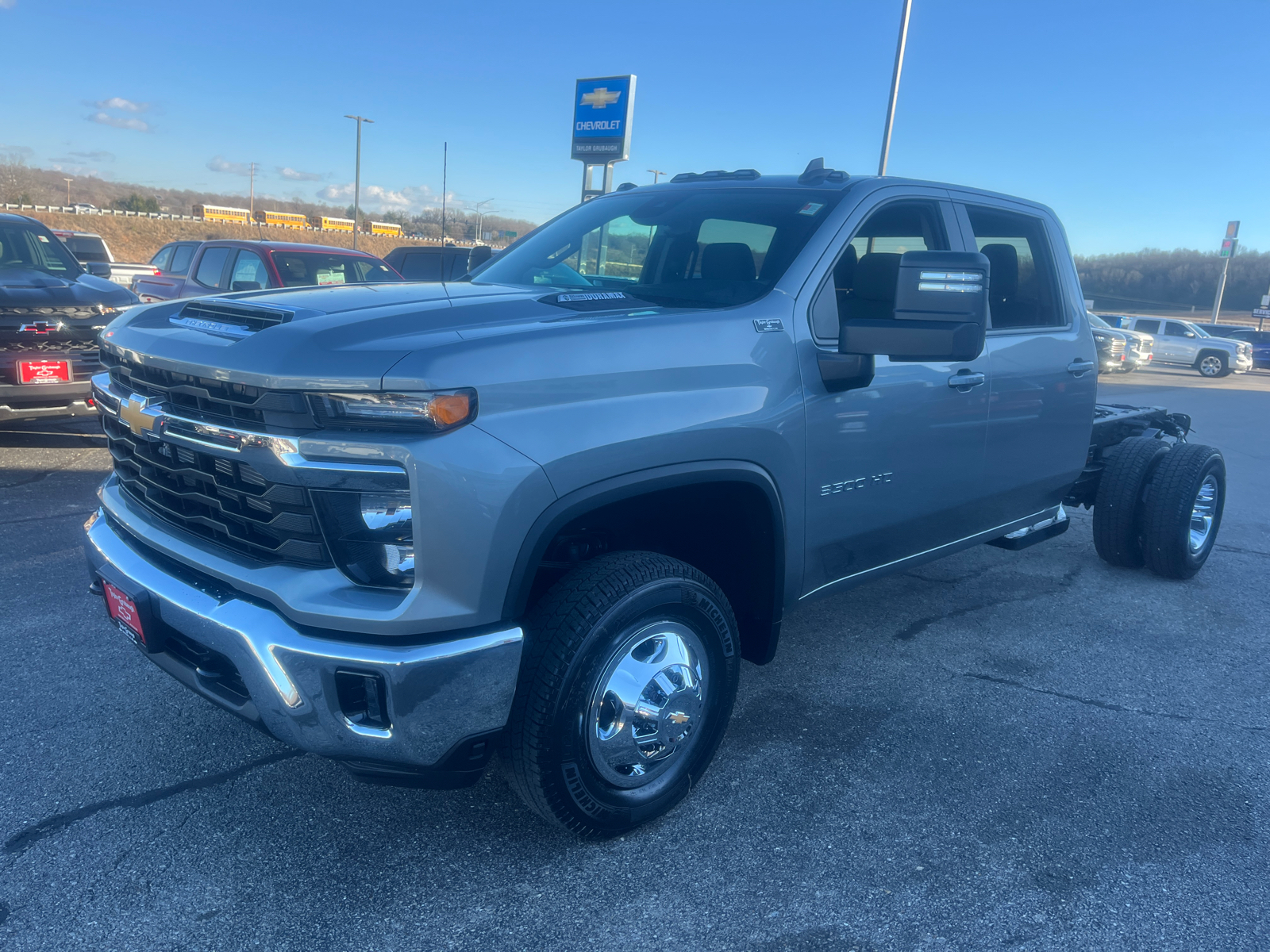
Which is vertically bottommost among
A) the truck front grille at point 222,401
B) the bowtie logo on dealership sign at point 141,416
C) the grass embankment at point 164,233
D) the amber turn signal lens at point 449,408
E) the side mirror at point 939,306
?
the bowtie logo on dealership sign at point 141,416

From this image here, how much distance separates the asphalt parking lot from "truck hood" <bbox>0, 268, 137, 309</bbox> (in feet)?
10.5

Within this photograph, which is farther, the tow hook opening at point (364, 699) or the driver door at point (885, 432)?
the driver door at point (885, 432)

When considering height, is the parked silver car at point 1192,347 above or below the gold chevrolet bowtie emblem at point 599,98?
below

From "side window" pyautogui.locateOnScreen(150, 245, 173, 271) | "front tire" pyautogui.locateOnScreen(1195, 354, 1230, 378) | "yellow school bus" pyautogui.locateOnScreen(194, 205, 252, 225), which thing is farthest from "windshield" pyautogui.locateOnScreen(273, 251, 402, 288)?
"yellow school bus" pyautogui.locateOnScreen(194, 205, 252, 225)

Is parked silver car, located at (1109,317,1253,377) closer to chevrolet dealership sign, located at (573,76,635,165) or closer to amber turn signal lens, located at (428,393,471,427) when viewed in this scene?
chevrolet dealership sign, located at (573,76,635,165)

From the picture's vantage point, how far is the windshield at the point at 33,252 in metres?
7.37

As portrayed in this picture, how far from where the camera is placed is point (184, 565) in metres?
2.43

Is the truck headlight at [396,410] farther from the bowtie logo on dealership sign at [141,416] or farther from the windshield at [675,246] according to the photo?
the windshield at [675,246]

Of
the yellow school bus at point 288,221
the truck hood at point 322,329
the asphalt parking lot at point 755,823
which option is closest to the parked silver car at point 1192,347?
the asphalt parking lot at point 755,823

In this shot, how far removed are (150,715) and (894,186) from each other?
3.34 m

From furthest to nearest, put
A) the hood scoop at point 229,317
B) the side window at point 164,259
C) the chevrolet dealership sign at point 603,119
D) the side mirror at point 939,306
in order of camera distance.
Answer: the chevrolet dealership sign at point 603,119
the side window at point 164,259
the side mirror at point 939,306
the hood scoop at point 229,317

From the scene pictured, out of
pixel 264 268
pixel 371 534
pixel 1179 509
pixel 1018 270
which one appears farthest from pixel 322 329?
pixel 264 268

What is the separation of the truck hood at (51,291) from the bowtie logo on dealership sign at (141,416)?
490cm

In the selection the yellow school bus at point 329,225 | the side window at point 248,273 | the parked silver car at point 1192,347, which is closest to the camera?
the side window at point 248,273
